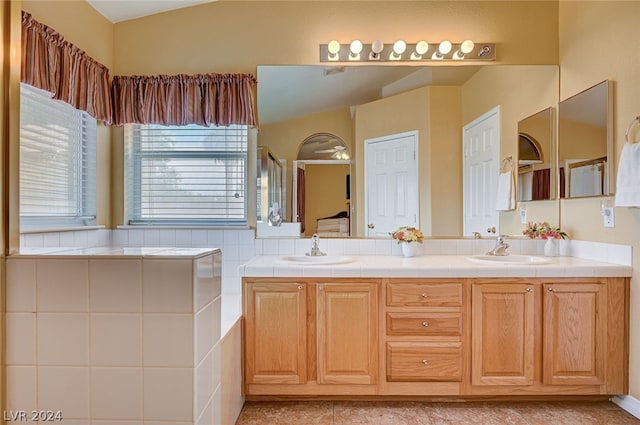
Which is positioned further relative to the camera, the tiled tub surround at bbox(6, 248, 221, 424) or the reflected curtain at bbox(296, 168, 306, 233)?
the reflected curtain at bbox(296, 168, 306, 233)

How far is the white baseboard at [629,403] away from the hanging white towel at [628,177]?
3.50 ft

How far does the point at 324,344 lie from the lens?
84.3 inches

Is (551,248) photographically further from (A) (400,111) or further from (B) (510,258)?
(A) (400,111)

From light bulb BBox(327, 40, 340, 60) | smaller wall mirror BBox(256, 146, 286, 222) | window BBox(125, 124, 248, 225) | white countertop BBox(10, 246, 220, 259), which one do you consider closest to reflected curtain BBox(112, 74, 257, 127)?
window BBox(125, 124, 248, 225)

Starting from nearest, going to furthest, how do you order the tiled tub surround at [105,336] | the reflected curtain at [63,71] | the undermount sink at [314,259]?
1. the tiled tub surround at [105,336]
2. the reflected curtain at [63,71]
3. the undermount sink at [314,259]

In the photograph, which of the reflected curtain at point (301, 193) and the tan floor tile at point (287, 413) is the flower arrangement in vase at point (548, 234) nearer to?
the reflected curtain at point (301, 193)

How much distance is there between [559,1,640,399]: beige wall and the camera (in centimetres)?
207

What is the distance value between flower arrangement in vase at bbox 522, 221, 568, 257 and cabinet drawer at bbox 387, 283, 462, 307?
0.87m

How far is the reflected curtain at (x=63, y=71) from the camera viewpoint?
1853 millimetres

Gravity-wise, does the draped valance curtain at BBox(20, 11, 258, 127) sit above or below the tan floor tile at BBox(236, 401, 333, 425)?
above

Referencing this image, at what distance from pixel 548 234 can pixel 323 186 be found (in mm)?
1528

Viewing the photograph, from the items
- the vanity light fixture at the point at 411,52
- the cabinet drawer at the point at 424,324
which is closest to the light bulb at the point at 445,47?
the vanity light fixture at the point at 411,52

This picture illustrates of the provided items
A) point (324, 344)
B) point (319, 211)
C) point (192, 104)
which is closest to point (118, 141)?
point (192, 104)

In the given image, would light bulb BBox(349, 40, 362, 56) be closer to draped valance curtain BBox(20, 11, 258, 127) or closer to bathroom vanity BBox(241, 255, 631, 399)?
draped valance curtain BBox(20, 11, 258, 127)
